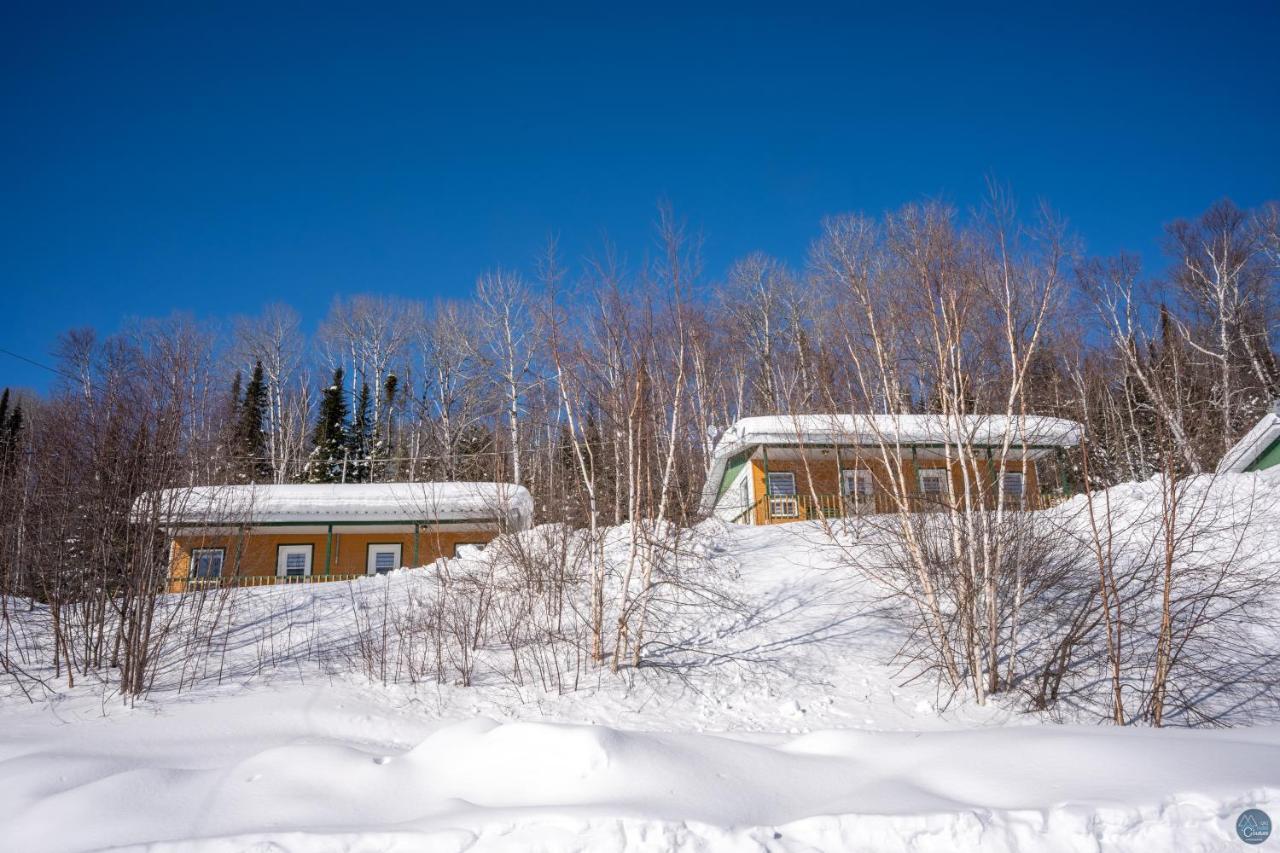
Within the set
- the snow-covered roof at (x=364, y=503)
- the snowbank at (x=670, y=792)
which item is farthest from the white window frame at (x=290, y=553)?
the snowbank at (x=670, y=792)

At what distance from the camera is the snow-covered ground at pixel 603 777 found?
440cm

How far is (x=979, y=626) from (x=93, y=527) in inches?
438

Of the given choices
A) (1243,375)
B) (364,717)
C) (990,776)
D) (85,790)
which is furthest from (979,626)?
(1243,375)

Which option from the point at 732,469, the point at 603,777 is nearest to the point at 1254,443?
the point at 732,469

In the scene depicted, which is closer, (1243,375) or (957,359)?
(957,359)

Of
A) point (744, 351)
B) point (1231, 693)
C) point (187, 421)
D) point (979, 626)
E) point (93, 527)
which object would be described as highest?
point (744, 351)

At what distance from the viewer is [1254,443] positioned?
19641 millimetres

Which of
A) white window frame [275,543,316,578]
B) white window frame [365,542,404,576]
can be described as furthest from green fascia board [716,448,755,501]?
white window frame [275,543,316,578]

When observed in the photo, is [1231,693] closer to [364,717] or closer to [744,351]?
[364,717]

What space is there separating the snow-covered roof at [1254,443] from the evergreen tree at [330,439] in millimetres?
30365

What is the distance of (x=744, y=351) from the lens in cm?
1998

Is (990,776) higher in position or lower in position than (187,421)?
lower

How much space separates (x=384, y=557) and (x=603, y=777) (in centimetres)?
2050

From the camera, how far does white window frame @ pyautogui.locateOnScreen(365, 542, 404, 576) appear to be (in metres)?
24.0
